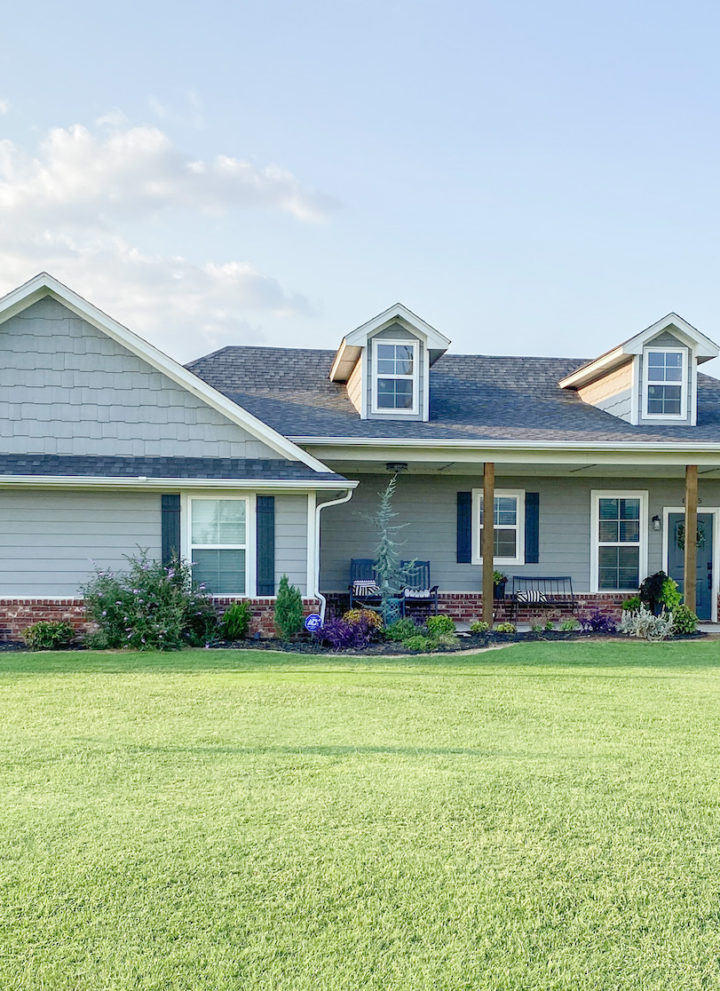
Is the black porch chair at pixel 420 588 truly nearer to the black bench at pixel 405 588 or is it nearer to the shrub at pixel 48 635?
the black bench at pixel 405 588

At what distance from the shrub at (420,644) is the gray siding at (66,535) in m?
4.20

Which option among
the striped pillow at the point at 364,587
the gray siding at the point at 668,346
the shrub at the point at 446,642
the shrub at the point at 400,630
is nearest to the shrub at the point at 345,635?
the shrub at the point at 400,630

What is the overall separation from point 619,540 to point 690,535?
2.20 m

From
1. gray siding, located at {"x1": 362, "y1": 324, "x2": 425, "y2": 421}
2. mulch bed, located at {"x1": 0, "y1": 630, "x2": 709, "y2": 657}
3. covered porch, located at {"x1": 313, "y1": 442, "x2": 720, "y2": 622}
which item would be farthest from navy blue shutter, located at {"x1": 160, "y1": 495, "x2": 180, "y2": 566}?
gray siding, located at {"x1": 362, "y1": 324, "x2": 425, "y2": 421}

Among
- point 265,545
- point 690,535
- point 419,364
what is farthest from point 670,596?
point 265,545

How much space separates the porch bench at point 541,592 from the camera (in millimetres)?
15048

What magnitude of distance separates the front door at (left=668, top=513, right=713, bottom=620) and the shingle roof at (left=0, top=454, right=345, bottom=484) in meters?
7.94

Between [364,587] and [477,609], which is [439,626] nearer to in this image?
[364,587]

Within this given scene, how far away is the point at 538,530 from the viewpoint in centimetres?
1567

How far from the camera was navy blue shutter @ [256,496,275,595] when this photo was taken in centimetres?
1248

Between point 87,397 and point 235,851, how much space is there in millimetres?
9613

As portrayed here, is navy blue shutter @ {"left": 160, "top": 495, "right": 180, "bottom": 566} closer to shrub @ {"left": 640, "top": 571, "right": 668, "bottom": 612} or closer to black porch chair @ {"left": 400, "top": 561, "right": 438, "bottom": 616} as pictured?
black porch chair @ {"left": 400, "top": 561, "right": 438, "bottom": 616}

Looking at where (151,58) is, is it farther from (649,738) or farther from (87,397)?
(649,738)

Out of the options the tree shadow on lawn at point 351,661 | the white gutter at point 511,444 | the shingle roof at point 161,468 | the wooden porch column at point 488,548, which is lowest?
the tree shadow on lawn at point 351,661
